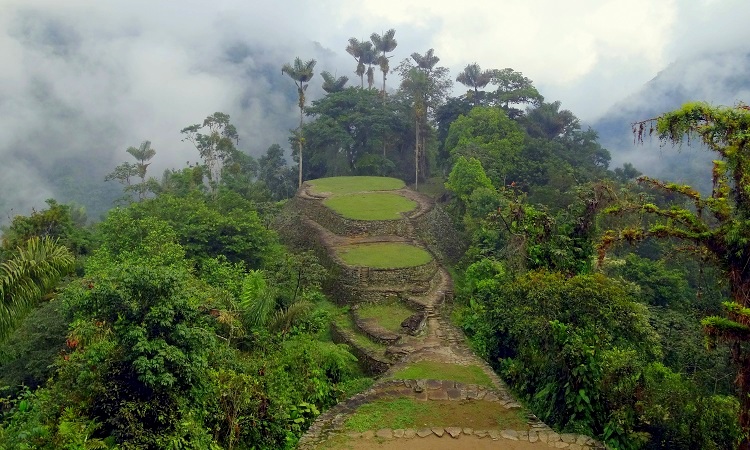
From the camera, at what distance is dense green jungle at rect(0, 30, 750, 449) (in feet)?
23.1

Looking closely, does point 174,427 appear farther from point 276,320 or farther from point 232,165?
point 232,165

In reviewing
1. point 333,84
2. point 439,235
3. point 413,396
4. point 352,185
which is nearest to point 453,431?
point 413,396

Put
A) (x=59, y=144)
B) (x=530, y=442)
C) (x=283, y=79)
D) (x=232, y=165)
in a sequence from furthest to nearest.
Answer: (x=283, y=79) → (x=59, y=144) → (x=232, y=165) → (x=530, y=442)

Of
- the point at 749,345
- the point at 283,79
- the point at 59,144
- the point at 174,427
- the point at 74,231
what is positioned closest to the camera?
the point at 749,345

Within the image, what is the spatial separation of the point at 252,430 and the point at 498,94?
3001cm

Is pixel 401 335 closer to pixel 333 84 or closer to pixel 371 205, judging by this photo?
pixel 371 205

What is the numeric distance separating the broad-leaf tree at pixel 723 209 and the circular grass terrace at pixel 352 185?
61.8ft

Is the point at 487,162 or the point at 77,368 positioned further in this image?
the point at 487,162

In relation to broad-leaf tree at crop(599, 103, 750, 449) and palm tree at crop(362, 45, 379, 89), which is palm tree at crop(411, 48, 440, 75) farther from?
broad-leaf tree at crop(599, 103, 750, 449)

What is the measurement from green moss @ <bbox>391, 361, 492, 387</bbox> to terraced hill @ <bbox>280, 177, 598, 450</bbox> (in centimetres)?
2

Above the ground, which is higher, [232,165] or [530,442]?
[232,165]

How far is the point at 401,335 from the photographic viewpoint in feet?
45.8

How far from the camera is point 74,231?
803 inches

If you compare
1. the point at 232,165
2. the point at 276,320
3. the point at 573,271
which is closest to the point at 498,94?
the point at 232,165
